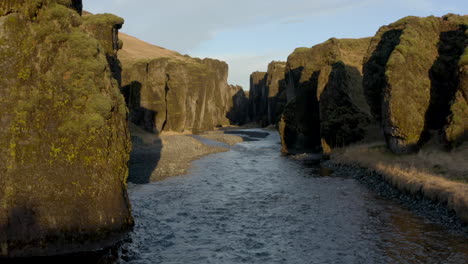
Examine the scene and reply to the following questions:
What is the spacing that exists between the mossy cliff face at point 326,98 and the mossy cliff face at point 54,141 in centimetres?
3154

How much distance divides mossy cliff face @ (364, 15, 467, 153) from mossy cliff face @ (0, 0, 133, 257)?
2442cm

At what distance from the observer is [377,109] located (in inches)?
1426

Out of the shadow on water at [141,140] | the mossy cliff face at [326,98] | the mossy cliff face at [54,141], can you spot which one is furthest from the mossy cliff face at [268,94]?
the mossy cliff face at [54,141]

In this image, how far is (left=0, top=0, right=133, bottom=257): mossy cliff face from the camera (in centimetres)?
1334

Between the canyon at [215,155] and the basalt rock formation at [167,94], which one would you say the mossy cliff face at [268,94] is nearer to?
the basalt rock formation at [167,94]

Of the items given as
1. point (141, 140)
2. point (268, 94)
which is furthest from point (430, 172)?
point (268, 94)

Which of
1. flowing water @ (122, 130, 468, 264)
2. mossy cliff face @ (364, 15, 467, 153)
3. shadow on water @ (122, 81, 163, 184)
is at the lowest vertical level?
flowing water @ (122, 130, 468, 264)

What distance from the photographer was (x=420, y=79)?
3177cm

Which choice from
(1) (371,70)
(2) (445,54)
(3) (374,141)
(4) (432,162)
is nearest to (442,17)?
(2) (445,54)

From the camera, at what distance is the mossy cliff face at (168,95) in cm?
6975

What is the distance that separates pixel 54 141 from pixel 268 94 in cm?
11311

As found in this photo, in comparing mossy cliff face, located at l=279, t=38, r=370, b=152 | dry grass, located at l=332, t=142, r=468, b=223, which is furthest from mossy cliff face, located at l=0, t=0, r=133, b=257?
mossy cliff face, located at l=279, t=38, r=370, b=152

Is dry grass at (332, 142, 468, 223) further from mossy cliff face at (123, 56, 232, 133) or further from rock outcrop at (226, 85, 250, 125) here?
rock outcrop at (226, 85, 250, 125)

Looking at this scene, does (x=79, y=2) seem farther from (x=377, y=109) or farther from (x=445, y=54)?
(x=445, y=54)
